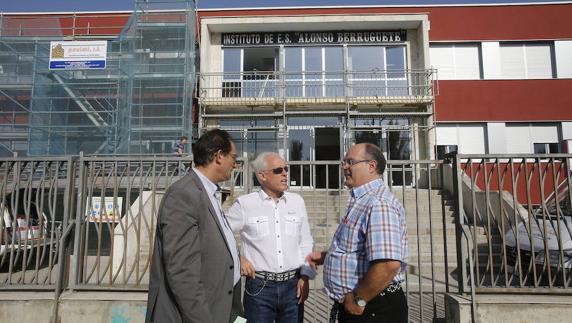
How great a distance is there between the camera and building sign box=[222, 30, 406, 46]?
17.4 meters

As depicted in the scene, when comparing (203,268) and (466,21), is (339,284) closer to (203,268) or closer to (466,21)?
(203,268)

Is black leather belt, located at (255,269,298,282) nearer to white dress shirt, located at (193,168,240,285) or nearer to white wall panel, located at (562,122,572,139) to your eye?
white dress shirt, located at (193,168,240,285)

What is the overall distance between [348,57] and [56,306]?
15.5 metres

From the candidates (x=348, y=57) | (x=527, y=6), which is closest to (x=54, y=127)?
(x=348, y=57)

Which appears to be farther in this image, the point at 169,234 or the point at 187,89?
the point at 187,89

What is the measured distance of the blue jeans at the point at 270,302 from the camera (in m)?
2.99

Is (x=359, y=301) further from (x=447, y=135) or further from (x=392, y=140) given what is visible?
(x=447, y=135)

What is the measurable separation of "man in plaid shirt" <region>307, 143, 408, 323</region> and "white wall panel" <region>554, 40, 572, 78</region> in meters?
18.6

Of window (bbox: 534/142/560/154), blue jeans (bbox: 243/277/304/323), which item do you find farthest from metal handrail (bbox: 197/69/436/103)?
blue jeans (bbox: 243/277/304/323)

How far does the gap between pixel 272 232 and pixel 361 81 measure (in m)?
14.8

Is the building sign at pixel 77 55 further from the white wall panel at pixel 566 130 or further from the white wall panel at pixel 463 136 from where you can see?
the white wall panel at pixel 566 130

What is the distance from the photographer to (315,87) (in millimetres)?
17062

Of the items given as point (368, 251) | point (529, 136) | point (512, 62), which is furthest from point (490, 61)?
point (368, 251)

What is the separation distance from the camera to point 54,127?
15.2 m
